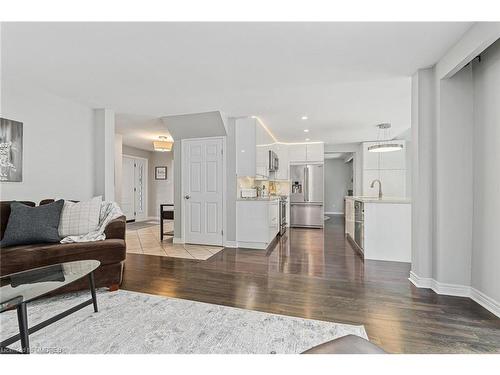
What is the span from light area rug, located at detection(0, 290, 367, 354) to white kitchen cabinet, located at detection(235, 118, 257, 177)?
2.69 metres

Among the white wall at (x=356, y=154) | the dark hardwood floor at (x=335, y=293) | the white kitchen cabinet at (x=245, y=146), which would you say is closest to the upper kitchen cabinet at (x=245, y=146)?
the white kitchen cabinet at (x=245, y=146)

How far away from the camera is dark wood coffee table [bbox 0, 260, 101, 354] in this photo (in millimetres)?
1418

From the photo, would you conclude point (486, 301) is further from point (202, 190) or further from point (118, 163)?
point (118, 163)

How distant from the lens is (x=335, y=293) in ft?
8.20

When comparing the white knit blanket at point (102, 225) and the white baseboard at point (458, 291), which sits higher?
the white knit blanket at point (102, 225)

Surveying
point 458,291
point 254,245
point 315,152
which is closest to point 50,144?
point 254,245

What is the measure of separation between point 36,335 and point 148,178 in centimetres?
714

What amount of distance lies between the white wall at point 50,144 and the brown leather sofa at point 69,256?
0.66 metres

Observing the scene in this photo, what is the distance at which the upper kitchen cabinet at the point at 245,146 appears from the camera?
4.53 meters

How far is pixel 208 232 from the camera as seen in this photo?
4.72 m

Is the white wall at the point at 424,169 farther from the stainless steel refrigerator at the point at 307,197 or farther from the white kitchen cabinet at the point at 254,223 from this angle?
the stainless steel refrigerator at the point at 307,197
